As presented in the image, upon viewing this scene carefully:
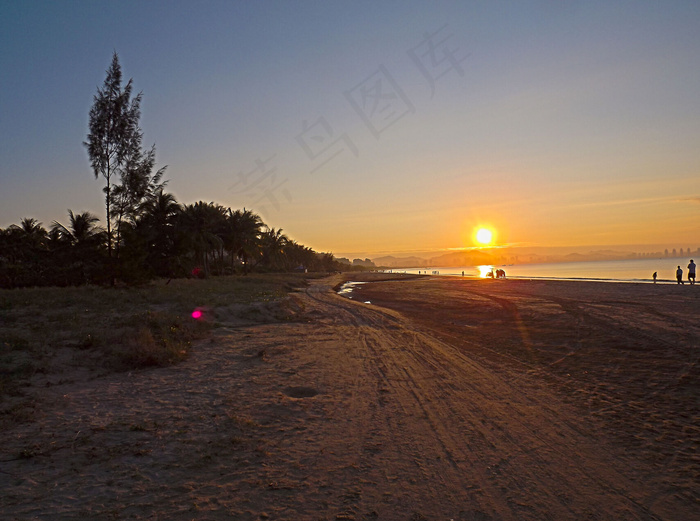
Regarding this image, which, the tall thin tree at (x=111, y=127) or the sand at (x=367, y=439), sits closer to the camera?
the sand at (x=367, y=439)

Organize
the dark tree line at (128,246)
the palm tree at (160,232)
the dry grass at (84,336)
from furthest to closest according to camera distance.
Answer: the palm tree at (160,232) < the dark tree line at (128,246) < the dry grass at (84,336)

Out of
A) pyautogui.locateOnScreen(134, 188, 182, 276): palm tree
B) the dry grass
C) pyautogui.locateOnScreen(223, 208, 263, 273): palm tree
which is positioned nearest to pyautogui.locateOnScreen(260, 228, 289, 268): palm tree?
pyautogui.locateOnScreen(223, 208, 263, 273): palm tree

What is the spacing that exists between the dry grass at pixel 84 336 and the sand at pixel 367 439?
60 cm

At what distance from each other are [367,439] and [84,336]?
7.92 metres

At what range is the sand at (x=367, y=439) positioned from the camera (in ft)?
12.5

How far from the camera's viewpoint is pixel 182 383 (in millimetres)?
7426

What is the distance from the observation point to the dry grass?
755cm

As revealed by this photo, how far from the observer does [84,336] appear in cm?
966

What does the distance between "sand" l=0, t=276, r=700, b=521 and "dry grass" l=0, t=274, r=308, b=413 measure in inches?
23.6

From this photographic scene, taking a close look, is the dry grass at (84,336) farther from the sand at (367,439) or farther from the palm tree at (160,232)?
the palm tree at (160,232)

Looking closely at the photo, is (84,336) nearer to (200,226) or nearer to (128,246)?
(128,246)

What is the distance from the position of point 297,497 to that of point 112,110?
26.4 metres

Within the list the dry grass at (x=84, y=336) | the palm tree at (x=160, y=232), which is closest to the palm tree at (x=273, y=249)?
the palm tree at (x=160, y=232)

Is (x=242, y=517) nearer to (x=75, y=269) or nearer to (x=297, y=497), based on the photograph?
(x=297, y=497)
